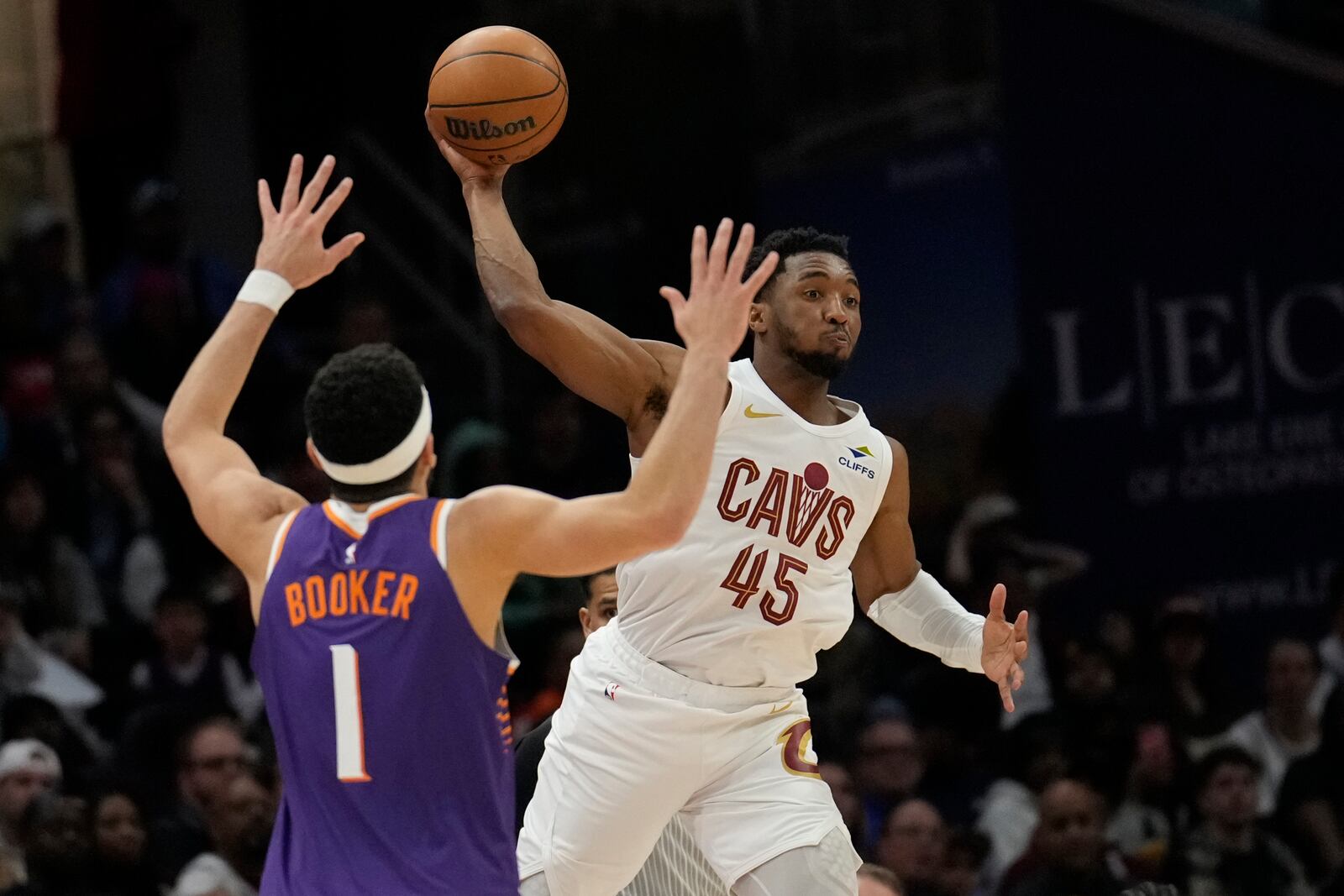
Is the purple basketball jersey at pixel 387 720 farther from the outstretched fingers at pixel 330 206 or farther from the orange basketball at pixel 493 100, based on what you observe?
the orange basketball at pixel 493 100

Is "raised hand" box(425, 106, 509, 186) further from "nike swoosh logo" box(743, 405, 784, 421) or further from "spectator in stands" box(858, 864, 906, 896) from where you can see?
"spectator in stands" box(858, 864, 906, 896)

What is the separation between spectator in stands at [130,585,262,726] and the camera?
32.8 feet

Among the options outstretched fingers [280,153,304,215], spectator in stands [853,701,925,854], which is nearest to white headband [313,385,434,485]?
outstretched fingers [280,153,304,215]

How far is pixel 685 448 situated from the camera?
426 centimetres

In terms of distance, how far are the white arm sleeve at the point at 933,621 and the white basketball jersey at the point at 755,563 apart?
32 centimetres

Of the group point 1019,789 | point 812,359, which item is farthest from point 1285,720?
point 812,359

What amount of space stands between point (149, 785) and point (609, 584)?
2869 millimetres

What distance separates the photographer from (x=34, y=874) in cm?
840

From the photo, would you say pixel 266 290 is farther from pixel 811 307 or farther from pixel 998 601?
pixel 998 601

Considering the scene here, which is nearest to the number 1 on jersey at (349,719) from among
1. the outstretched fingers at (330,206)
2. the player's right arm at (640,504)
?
the player's right arm at (640,504)

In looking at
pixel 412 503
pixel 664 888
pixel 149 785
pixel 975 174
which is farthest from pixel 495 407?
pixel 412 503

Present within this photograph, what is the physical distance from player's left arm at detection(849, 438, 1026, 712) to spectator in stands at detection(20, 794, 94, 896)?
3.58m

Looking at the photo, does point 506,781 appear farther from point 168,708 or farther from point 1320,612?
point 1320,612

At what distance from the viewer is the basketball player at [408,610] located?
4293mm
